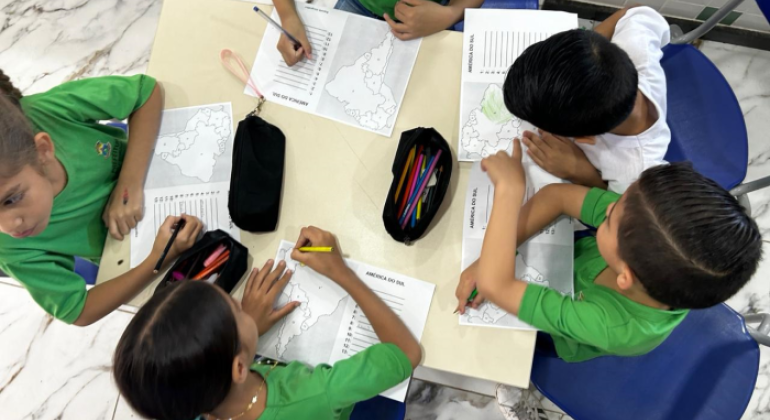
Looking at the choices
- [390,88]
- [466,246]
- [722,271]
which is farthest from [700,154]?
[390,88]

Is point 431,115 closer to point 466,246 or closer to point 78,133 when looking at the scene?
point 466,246

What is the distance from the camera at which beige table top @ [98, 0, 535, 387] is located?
0.91m

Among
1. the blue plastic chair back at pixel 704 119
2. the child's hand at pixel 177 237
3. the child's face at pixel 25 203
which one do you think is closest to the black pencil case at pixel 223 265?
the child's hand at pixel 177 237

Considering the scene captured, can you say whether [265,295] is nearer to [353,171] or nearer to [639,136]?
[353,171]

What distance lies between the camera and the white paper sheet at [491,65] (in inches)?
38.7

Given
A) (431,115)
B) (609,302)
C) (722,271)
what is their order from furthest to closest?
(431,115)
(609,302)
(722,271)

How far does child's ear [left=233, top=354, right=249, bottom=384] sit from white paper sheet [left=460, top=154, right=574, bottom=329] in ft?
1.30

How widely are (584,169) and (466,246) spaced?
0.94ft

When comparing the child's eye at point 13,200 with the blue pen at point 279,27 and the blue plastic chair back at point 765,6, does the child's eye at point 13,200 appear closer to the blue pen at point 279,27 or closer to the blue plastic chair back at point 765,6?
the blue pen at point 279,27

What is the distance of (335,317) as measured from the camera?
96 cm

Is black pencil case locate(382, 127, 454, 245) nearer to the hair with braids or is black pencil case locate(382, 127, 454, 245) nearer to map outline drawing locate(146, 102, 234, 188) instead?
map outline drawing locate(146, 102, 234, 188)

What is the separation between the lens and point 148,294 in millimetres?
1017

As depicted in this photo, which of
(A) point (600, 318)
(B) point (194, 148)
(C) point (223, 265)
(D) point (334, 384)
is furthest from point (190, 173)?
(A) point (600, 318)

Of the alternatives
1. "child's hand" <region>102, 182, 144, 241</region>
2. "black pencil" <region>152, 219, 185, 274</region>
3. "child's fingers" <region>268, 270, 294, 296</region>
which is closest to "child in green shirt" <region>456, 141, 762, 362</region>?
"child's fingers" <region>268, 270, 294, 296</region>
